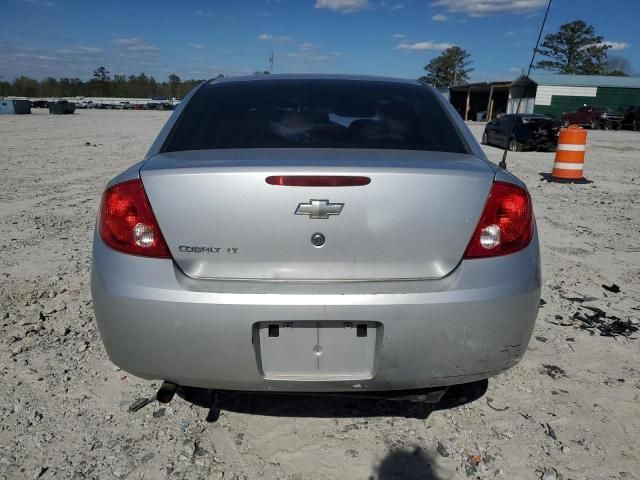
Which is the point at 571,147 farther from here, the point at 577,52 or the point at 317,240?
the point at 577,52

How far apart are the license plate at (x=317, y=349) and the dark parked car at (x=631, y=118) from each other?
129 ft

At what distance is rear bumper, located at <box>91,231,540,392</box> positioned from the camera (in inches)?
68.7

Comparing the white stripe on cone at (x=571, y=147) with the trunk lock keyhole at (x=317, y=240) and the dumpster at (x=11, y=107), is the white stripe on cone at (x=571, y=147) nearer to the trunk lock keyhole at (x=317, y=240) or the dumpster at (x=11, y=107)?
the trunk lock keyhole at (x=317, y=240)

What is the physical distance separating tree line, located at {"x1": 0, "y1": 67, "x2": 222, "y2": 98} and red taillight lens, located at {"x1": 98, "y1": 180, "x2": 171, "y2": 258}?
11912cm

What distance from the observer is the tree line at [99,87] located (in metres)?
115

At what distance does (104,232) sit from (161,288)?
0.38m

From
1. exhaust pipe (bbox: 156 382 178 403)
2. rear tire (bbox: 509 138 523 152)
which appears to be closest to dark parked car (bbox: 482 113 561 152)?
rear tire (bbox: 509 138 523 152)

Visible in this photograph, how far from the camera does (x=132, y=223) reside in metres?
1.86

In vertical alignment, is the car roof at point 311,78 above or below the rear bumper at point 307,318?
above

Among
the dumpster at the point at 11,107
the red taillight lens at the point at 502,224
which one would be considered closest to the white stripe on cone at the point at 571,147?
the red taillight lens at the point at 502,224

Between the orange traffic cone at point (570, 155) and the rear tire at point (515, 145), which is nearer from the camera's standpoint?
the orange traffic cone at point (570, 155)

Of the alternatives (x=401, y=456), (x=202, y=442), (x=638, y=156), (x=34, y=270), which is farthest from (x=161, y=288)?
(x=638, y=156)

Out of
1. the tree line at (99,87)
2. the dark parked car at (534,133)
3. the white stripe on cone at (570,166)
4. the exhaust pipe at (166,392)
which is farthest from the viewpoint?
the tree line at (99,87)

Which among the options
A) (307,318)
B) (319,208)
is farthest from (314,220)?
(307,318)
